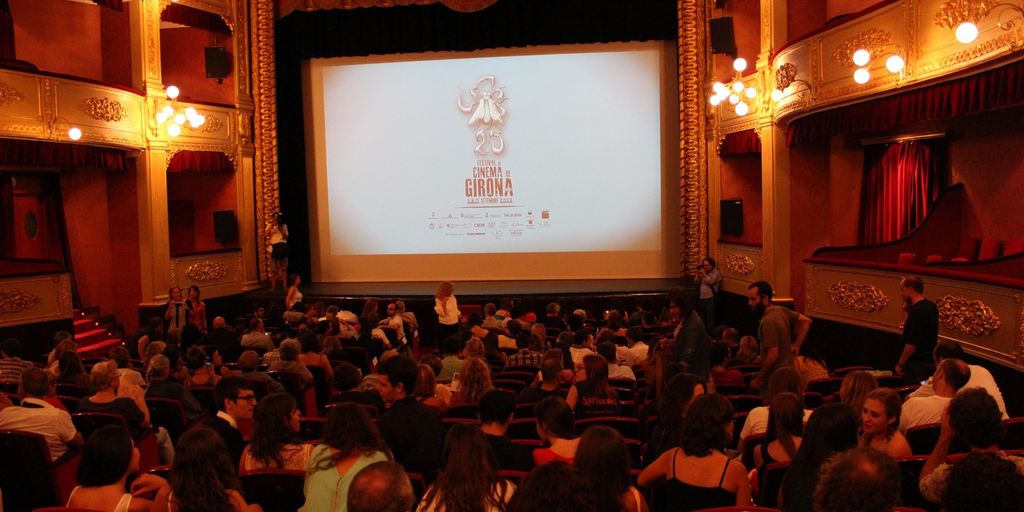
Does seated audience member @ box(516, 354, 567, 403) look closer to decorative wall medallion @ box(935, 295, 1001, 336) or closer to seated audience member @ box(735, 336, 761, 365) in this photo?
seated audience member @ box(735, 336, 761, 365)

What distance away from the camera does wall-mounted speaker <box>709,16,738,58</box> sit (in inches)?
575

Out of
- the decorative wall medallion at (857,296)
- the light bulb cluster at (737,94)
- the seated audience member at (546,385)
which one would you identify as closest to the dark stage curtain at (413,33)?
the light bulb cluster at (737,94)

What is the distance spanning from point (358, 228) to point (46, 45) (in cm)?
625

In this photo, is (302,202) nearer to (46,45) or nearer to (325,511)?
(46,45)

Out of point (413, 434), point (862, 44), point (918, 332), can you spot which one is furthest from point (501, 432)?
point (862, 44)

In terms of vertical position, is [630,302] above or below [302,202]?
below

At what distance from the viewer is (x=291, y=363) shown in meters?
7.58

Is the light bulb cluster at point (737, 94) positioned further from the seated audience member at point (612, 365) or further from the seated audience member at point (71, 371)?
the seated audience member at point (71, 371)

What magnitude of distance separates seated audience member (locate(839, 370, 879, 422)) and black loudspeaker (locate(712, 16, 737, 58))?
1074cm

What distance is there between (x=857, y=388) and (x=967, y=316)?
4.13m

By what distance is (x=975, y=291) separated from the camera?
26.4ft

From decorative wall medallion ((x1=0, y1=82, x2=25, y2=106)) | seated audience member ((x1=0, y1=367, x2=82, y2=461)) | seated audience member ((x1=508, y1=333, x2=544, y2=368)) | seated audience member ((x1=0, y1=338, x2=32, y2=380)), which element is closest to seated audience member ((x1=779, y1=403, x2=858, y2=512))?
seated audience member ((x1=0, y1=367, x2=82, y2=461))

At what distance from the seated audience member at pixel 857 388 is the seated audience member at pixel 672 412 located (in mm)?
796

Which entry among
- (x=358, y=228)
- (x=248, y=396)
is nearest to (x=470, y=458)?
(x=248, y=396)
